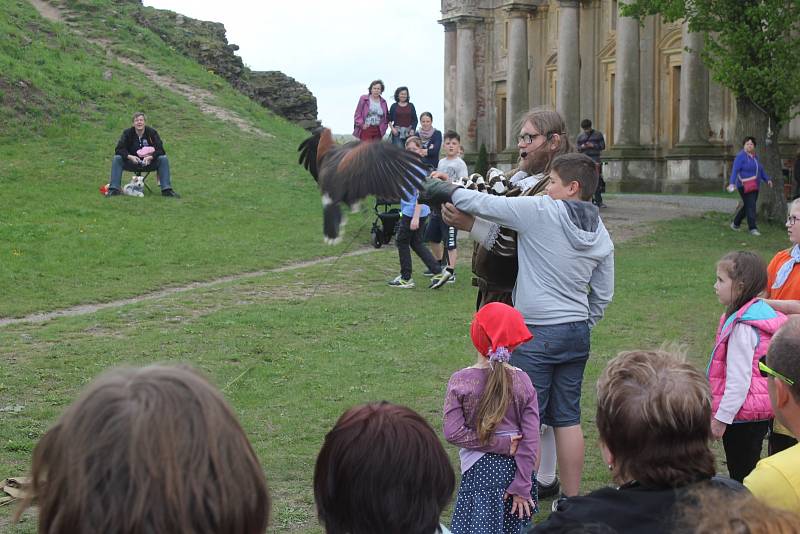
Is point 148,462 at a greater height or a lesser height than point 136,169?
lesser

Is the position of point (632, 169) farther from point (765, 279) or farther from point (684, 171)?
point (765, 279)

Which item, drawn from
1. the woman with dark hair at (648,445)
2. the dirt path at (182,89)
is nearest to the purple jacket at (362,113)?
the woman with dark hair at (648,445)

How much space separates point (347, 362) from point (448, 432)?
4.73m

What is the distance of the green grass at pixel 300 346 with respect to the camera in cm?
722

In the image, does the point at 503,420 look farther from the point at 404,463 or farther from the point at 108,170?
the point at 108,170

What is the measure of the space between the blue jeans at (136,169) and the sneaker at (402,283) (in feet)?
26.9

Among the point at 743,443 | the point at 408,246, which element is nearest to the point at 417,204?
the point at 408,246

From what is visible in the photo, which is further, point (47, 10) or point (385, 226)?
point (47, 10)

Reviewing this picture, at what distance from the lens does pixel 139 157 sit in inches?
815

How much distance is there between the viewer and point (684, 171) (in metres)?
33.4

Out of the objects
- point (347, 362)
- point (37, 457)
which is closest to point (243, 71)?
point (347, 362)

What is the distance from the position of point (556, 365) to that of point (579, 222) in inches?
31.3

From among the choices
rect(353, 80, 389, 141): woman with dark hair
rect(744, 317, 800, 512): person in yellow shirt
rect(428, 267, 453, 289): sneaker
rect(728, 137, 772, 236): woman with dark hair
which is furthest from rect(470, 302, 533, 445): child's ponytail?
rect(728, 137, 772, 236): woman with dark hair

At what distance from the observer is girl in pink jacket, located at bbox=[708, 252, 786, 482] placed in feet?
16.7
